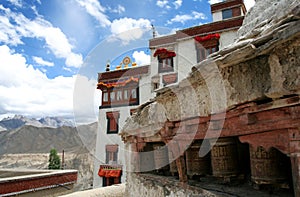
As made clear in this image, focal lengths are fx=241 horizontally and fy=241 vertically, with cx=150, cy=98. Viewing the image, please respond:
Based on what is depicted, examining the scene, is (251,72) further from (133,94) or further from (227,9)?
(133,94)

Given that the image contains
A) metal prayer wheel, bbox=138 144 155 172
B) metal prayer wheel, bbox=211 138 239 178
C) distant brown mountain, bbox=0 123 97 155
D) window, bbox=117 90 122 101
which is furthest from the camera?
distant brown mountain, bbox=0 123 97 155

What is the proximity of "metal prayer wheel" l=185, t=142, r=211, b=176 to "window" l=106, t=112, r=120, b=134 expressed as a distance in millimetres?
14346

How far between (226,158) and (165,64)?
519 inches

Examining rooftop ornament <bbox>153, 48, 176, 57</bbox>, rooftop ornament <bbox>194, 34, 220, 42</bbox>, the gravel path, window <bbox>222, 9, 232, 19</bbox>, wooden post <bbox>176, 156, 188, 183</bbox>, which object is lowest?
the gravel path

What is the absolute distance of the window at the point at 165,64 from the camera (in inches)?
605

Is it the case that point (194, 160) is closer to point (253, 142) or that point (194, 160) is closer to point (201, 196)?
point (201, 196)

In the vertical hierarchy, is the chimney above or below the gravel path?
above

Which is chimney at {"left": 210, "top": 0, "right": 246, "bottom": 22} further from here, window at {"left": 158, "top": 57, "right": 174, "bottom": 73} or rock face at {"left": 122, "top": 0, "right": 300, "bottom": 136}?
rock face at {"left": 122, "top": 0, "right": 300, "bottom": 136}

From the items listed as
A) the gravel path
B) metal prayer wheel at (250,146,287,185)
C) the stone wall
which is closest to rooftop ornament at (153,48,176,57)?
the gravel path

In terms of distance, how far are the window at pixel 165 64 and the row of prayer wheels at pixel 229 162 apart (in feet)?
38.5

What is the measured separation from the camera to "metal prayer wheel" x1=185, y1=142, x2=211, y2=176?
3.11 metres

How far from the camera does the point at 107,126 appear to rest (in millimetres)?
17734

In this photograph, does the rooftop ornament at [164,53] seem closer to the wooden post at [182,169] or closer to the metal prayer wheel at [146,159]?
the metal prayer wheel at [146,159]

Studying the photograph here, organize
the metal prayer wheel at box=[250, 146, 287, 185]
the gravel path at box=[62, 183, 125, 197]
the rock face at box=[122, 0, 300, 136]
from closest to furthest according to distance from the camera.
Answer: the rock face at box=[122, 0, 300, 136], the metal prayer wheel at box=[250, 146, 287, 185], the gravel path at box=[62, 183, 125, 197]
